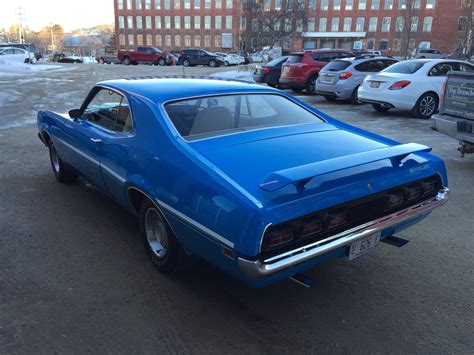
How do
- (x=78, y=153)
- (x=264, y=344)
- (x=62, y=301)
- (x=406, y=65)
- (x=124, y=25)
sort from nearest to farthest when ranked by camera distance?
1. (x=264, y=344)
2. (x=62, y=301)
3. (x=78, y=153)
4. (x=406, y=65)
5. (x=124, y=25)

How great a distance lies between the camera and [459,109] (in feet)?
20.4

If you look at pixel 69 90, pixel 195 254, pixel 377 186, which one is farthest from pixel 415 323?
pixel 69 90

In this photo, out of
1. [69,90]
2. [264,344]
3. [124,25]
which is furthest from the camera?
[124,25]

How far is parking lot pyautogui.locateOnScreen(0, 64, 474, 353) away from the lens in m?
2.61

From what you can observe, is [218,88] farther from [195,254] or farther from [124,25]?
[124,25]

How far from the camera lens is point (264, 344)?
8.48ft

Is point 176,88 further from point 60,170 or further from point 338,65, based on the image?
point 338,65

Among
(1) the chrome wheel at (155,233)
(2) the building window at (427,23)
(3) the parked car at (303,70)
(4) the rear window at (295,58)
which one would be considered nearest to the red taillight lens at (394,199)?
(1) the chrome wheel at (155,233)

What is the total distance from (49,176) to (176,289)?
143 inches

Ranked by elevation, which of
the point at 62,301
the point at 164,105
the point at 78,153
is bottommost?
the point at 62,301

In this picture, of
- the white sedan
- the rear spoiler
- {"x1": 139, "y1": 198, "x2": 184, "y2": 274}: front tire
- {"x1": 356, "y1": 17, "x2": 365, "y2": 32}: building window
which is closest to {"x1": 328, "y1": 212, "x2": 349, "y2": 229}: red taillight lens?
the rear spoiler

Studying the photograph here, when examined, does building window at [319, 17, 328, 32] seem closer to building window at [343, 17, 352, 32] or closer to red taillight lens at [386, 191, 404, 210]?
building window at [343, 17, 352, 32]

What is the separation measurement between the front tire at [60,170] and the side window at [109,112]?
3.34 ft

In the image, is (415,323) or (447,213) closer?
(415,323)
